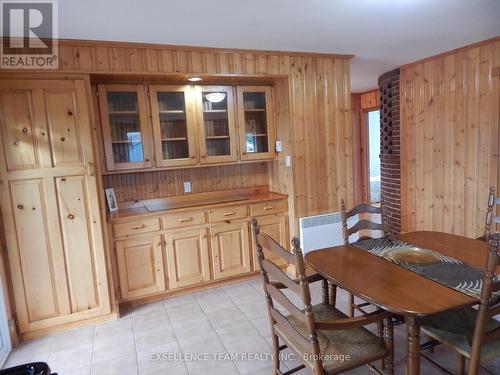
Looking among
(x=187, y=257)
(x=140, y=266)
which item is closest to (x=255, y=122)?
(x=187, y=257)

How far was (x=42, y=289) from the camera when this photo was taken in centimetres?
275

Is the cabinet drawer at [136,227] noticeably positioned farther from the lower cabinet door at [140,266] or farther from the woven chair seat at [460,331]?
the woven chair seat at [460,331]

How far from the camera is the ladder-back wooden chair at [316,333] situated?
59.8 inches

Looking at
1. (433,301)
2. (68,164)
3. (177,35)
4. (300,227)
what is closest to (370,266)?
(433,301)

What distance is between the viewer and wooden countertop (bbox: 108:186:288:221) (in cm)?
326

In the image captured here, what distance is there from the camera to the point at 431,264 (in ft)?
6.31

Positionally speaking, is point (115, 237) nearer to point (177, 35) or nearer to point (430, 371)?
point (177, 35)

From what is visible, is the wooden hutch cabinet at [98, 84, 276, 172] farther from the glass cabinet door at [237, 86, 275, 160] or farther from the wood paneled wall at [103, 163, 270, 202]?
the wood paneled wall at [103, 163, 270, 202]

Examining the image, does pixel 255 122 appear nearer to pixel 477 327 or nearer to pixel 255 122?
pixel 255 122

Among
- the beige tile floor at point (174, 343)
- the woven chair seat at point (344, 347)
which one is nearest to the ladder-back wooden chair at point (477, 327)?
the woven chair seat at point (344, 347)

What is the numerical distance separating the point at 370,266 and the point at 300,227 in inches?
65.5

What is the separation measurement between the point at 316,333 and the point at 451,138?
3.11m

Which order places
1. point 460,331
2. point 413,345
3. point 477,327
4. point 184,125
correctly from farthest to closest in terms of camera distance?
point 184,125
point 460,331
point 413,345
point 477,327

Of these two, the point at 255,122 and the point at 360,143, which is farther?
the point at 360,143
